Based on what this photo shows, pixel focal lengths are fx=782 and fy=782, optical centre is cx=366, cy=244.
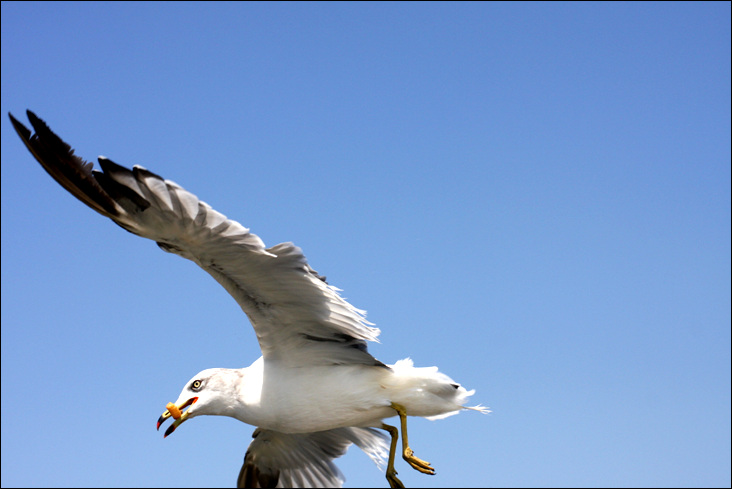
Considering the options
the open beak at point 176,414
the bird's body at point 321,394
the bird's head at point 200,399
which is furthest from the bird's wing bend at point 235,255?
the open beak at point 176,414

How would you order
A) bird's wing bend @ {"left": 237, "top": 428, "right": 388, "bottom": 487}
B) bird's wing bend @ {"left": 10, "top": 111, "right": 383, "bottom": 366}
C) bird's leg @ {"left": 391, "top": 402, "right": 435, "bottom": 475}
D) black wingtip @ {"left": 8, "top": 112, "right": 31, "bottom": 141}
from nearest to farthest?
bird's wing bend @ {"left": 10, "top": 111, "right": 383, "bottom": 366} < black wingtip @ {"left": 8, "top": 112, "right": 31, "bottom": 141} < bird's leg @ {"left": 391, "top": 402, "right": 435, "bottom": 475} < bird's wing bend @ {"left": 237, "top": 428, "right": 388, "bottom": 487}

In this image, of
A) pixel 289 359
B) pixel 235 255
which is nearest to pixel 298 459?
pixel 289 359

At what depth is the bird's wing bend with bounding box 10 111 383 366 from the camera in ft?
22.3

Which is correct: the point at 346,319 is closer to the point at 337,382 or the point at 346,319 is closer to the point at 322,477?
the point at 337,382

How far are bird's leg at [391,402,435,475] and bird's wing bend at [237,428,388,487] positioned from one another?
7.80 feet

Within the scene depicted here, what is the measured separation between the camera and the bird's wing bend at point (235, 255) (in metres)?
6.81

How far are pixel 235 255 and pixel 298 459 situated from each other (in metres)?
4.70

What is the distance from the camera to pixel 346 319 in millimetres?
8273

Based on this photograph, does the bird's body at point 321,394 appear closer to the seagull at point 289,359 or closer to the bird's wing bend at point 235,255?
the seagull at point 289,359

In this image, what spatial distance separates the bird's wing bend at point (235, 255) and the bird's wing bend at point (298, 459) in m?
2.65

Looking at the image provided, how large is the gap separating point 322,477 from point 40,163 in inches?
238

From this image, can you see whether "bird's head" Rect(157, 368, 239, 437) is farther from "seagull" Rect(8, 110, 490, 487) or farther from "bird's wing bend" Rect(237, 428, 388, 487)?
"bird's wing bend" Rect(237, 428, 388, 487)

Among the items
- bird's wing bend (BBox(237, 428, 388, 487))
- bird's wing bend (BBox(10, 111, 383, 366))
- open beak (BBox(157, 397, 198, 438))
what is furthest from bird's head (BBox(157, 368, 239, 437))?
bird's wing bend (BBox(237, 428, 388, 487))

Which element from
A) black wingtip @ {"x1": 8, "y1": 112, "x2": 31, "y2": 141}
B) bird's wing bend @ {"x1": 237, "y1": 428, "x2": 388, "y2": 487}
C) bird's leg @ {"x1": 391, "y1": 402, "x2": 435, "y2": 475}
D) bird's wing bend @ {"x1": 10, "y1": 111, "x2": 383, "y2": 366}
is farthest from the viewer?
bird's wing bend @ {"x1": 237, "y1": 428, "x2": 388, "y2": 487}
